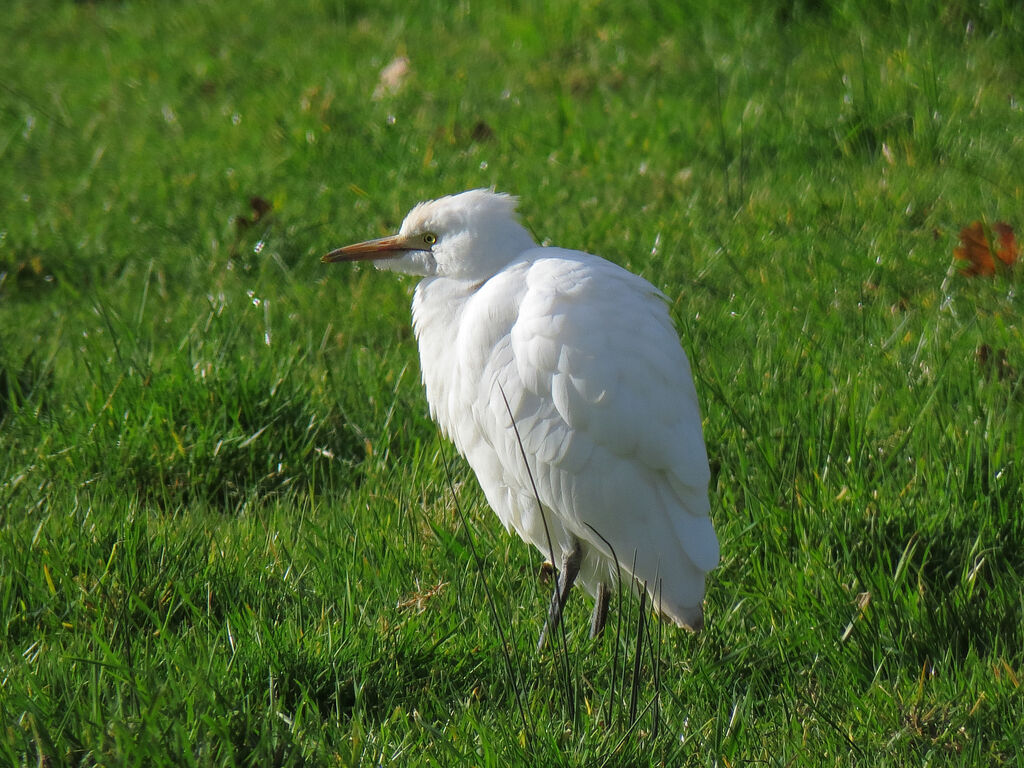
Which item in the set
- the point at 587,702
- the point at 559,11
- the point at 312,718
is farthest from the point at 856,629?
the point at 559,11

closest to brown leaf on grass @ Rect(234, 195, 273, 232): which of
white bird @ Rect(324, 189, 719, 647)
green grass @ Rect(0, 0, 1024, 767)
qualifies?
green grass @ Rect(0, 0, 1024, 767)

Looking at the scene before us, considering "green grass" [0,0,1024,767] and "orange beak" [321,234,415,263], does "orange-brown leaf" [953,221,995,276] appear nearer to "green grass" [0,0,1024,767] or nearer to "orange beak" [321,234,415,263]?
"green grass" [0,0,1024,767]

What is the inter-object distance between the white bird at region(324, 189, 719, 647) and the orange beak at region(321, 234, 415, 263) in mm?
269

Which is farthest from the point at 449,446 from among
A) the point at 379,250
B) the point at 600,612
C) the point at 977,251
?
the point at 977,251

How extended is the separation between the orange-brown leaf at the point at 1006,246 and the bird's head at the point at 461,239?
184 cm

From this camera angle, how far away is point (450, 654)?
3.05 meters

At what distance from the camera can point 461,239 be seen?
11.8 feet

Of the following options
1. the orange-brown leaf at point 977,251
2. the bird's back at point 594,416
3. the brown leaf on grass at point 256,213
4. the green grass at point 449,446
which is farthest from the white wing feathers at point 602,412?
the brown leaf on grass at point 256,213

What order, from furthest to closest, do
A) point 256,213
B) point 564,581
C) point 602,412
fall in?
1. point 256,213
2. point 564,581
3. point 602,412

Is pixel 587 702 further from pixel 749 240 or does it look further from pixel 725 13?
pixel 725 13

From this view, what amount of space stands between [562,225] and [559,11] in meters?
2.56

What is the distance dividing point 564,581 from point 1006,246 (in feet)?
7.25

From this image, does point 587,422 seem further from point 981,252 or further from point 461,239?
point 981,252

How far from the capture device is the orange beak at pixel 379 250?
374 centimetres
